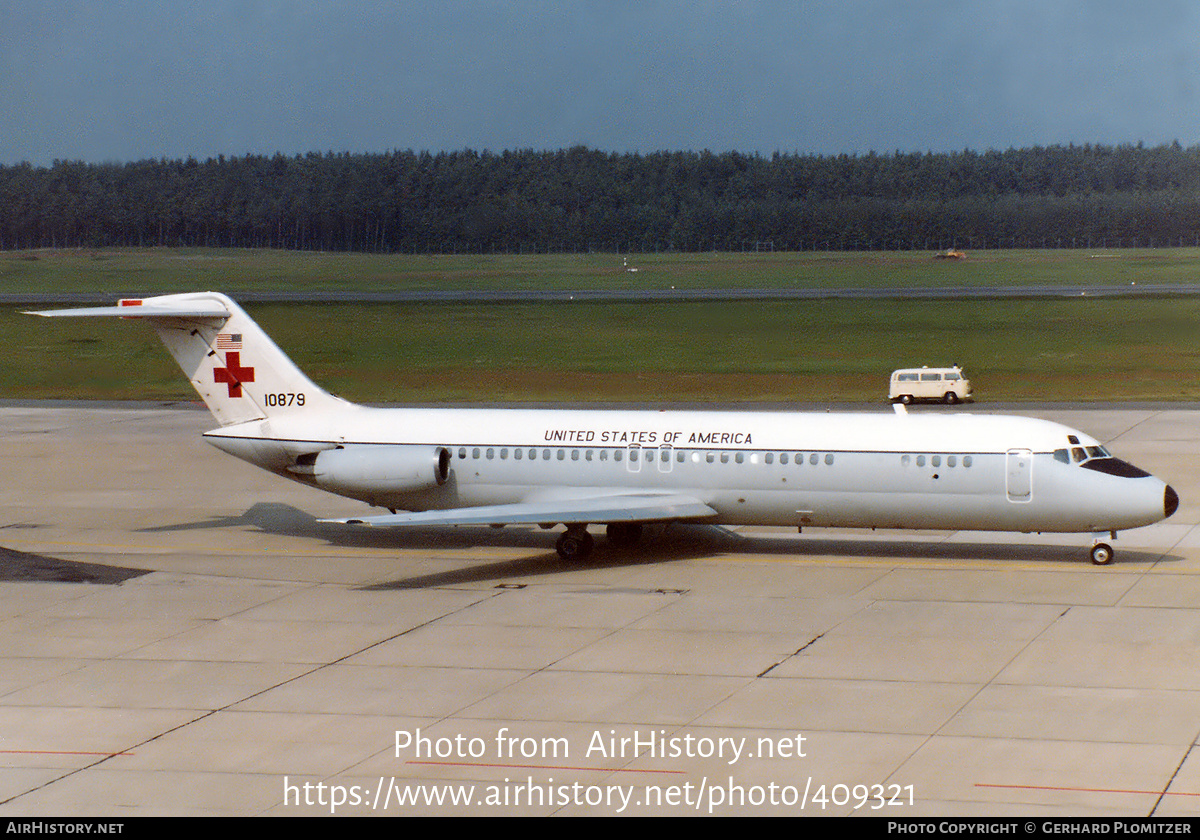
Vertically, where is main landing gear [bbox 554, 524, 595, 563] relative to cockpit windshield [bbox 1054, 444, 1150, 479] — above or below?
below

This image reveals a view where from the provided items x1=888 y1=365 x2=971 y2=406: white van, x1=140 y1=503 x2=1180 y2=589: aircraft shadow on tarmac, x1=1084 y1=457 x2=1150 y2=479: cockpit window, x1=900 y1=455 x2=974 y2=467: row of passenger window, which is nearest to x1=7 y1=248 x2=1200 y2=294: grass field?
x1=888 y1=365 x2=971 y2=406: white van

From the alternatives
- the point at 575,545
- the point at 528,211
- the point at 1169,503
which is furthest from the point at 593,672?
the point at 528,211

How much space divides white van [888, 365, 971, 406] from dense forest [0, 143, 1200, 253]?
9291 centimetres

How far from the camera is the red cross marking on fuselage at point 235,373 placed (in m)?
34.0

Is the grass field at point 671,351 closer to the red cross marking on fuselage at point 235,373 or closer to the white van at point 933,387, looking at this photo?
the white van at point 933,387

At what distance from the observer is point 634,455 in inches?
1226

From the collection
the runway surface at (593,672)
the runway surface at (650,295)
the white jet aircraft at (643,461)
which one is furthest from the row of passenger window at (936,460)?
the runway surface at (650,295)

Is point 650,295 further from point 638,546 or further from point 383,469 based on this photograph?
point 383,469

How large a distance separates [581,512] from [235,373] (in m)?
10.3

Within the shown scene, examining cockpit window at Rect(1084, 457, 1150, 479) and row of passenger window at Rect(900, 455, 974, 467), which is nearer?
cockpit window at Rect(1084, 457, 1150, 479)

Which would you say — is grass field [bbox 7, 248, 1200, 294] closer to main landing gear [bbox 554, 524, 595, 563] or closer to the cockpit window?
main landing gear [bbox 554, 524, 595, 563]

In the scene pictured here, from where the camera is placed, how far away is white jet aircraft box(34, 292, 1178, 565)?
94.8 feet

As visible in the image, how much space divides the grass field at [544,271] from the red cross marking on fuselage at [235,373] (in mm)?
67828
